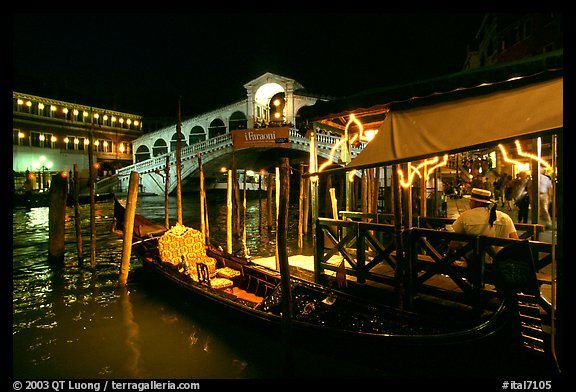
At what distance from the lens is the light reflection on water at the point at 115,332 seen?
4648 millimetres

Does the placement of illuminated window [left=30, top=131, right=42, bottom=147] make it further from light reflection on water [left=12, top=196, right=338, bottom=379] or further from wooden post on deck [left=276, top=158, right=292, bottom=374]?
wooden post on deck [left=276, top=158, right=292, bottom=374]

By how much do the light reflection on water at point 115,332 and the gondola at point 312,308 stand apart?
1.70 ft

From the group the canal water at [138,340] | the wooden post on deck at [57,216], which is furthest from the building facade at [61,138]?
the canal water at [138,340]

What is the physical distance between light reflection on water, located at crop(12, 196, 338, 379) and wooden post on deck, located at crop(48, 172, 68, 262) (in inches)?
20.9

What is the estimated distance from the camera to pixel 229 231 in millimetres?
9961

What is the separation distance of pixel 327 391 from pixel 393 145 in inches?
113

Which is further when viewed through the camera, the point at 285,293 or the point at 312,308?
the point at 312,308

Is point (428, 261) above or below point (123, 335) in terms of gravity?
above

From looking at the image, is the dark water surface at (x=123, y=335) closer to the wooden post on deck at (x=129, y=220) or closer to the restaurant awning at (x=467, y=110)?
the wooden post on deck at (x=129, y=220)

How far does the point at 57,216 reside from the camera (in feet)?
32.5

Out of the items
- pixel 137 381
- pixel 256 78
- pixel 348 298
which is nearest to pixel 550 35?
pixel 256 78

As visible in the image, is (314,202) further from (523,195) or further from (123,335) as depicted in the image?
(523,195)

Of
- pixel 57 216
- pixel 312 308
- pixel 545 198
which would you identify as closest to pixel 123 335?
pixel 312 308

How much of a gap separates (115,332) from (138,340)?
56 cm
